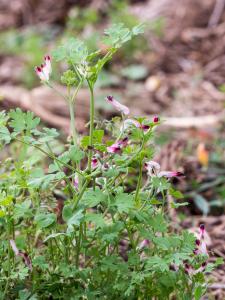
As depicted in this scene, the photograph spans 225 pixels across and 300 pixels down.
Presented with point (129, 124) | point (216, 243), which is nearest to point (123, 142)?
point (129, 124)

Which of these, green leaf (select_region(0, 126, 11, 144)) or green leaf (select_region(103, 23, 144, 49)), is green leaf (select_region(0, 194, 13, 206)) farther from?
green leaf (select_region(103, 23, 144, 49))

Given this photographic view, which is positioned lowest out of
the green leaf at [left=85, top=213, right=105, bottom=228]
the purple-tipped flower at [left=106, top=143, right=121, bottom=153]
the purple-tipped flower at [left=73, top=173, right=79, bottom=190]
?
the green leaf at [left=85, top=213, right=105, bottom=228]

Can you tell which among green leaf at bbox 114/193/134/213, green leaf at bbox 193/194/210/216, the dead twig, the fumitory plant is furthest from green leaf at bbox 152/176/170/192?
the dead twig

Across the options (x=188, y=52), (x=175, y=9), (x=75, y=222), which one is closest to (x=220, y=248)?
(x=75, y=222)

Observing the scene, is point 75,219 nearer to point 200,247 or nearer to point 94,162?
point 94,162

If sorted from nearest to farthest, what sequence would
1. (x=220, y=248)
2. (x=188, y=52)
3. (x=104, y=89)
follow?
(x=220, y=248), (x=104, y=89), (x=188, y=52)

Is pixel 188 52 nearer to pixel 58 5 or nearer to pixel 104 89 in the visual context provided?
pixel 104 89
